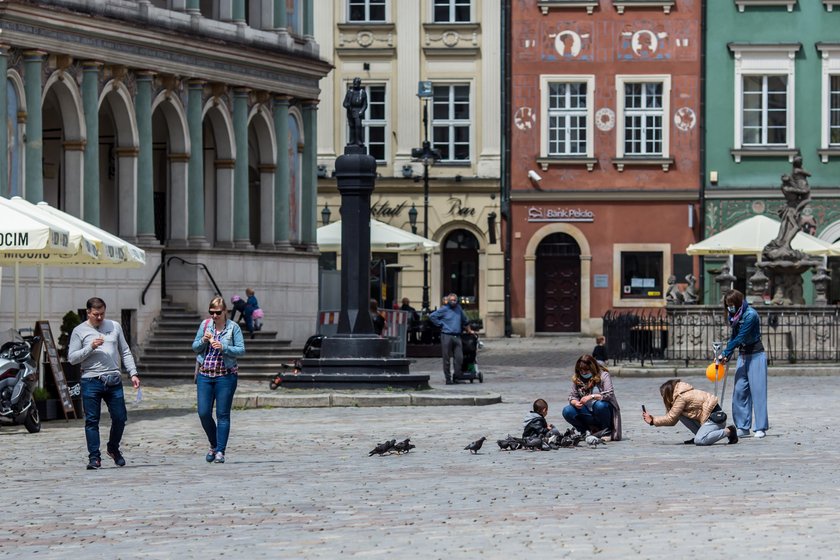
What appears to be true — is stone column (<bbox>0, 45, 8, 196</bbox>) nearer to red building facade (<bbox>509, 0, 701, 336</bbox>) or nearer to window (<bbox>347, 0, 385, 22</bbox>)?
window (<bbox>347, 0, 385, 22</bbox>)

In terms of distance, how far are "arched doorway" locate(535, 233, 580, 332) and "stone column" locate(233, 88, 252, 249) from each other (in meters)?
16.3

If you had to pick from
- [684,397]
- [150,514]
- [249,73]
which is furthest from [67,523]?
[249,73]

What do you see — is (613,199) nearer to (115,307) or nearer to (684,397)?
(115,307)

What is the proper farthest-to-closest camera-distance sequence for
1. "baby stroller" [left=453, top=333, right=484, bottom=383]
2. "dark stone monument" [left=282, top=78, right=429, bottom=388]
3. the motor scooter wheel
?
"baby stroller" [left=453, top=333, right=484, bottom=383], "dark stone monument" [left=282, top=78, right=429, bottom=388], the motor scooter wheel

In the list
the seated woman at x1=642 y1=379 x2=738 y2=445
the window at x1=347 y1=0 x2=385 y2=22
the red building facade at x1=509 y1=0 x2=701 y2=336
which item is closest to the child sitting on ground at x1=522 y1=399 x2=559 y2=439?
the seated woman at x1=642 y1=379 x2=738 y2=445

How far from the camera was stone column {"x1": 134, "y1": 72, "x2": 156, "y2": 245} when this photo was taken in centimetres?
3694

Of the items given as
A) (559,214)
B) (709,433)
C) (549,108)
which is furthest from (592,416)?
(549,108)

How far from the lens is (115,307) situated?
36219 mm

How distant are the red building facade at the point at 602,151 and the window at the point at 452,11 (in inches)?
48.3

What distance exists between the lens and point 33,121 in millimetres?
33938

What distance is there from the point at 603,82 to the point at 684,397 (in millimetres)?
34975

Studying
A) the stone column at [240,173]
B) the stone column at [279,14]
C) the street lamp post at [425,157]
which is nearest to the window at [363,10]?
the street lamp post at [425,157]

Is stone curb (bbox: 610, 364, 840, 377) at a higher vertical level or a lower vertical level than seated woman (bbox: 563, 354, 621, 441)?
lower

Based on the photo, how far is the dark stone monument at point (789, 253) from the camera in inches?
1502
